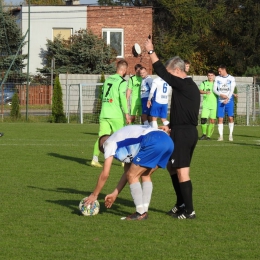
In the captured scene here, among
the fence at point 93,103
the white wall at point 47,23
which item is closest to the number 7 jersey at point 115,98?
the fence at point 93,103

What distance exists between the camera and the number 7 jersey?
13.1 metres

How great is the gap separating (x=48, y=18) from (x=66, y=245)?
135 ft

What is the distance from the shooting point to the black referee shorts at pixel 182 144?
8266 mm

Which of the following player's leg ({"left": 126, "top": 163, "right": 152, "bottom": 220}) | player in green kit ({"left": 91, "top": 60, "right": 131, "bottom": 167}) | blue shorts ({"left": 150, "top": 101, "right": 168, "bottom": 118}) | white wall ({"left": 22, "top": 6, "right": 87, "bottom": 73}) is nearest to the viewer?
player's leg ({"left": 126, "top": 163, "right": 152, "bottom": 220})

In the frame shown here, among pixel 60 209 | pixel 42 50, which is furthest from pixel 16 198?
pixel 42 50

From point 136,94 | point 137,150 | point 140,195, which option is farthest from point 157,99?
point 137,150

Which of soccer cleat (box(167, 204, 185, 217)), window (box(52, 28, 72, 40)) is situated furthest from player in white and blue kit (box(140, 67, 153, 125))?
window (box(52, 28, 72, 40))

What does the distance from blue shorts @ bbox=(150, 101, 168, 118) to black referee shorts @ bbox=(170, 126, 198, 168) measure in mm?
7835

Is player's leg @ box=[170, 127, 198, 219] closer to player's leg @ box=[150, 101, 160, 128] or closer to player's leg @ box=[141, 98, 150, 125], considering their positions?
player's leg @ box=[150, 101, 160, 128]

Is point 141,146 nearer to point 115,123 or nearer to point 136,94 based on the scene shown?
point 115,123

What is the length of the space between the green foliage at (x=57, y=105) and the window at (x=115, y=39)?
1701 centimetres

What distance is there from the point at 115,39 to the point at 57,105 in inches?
703

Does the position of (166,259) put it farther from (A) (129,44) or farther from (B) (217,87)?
(A) (129,44)

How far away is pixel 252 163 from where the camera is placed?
14.7m
